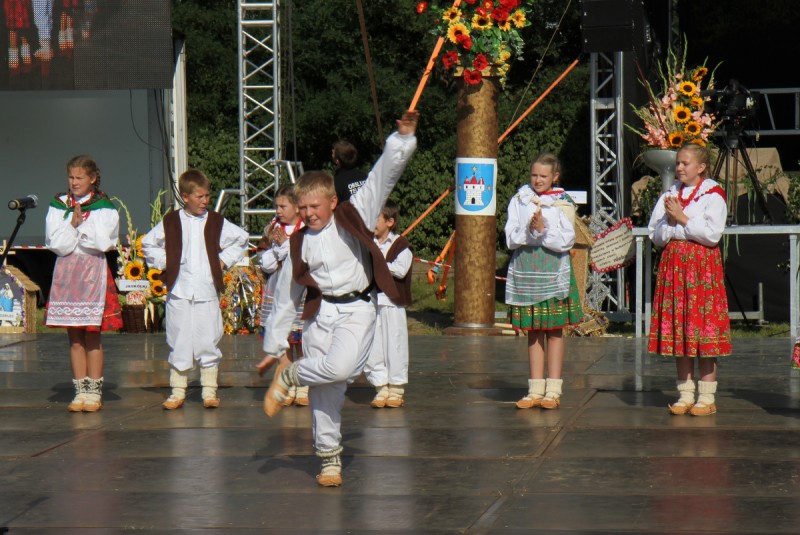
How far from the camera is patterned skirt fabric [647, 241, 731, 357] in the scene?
24.2ft

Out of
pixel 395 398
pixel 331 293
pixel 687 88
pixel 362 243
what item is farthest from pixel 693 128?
pixel 331 293

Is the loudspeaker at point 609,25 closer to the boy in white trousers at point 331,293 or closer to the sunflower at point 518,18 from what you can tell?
the sunflower at point 518,18

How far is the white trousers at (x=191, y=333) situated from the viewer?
805cm

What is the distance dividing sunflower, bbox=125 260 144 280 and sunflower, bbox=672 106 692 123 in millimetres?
5688

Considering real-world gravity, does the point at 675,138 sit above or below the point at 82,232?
above

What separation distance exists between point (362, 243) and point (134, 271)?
7762 millimetres

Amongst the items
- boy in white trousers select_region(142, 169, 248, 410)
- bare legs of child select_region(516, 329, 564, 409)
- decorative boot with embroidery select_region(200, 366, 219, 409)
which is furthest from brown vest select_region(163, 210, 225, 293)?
bare legs of child select_region(516, 329, 564, 409)

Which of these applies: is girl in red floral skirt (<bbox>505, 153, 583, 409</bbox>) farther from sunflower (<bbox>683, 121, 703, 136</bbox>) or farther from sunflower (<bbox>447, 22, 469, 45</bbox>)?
sunflower (<bbox>447, 22, 469, 45</bbox>)

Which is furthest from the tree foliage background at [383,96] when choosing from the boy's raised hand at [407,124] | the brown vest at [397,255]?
the boy's raised hand at [407,124]

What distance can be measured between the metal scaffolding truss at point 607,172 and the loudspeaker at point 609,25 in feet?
1.21

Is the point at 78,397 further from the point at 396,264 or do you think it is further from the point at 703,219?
the point at 703,219

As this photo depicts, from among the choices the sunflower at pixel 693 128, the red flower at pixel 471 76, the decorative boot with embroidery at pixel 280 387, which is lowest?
the decorative boot with embroidery at pixel 280 387

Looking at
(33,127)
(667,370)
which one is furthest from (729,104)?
(33,127)

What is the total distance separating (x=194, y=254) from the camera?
26.4 feet
